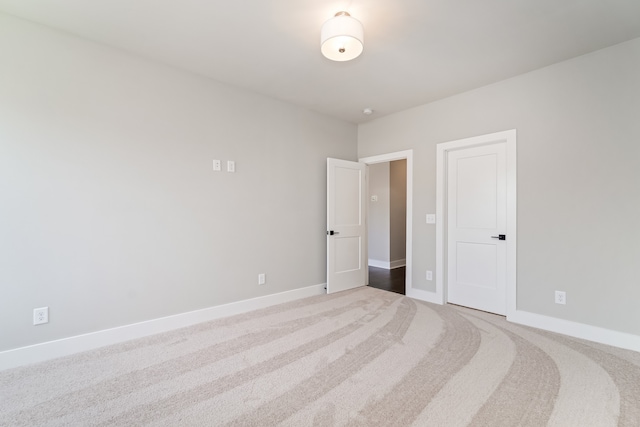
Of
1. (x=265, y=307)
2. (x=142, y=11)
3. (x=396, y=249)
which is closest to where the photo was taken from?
(x=142, y=11)

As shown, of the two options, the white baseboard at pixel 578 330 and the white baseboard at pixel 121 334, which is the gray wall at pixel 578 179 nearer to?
the white baseboard at pixel 578 330

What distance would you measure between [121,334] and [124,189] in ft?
4.36

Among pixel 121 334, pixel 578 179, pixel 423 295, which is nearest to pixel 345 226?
pixel 423 295

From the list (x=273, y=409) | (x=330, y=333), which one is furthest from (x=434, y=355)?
(x=273, y=409)

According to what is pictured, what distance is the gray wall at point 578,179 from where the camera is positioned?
2.48 metres

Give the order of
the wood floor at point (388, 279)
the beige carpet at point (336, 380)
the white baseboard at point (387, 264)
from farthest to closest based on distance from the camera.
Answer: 1. the white baseboard at point (387, 264)
2. the wood floor at point (388, 279)
3. the beige carpet at point (336, 380)

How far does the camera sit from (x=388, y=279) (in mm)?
5230

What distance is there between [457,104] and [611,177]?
5.57 feet

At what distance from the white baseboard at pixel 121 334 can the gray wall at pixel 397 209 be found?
3.36 meters

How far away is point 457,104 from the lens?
11.7 feet

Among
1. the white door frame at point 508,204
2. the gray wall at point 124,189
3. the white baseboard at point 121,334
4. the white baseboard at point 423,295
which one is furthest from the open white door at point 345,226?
the white door frame at point 508,204

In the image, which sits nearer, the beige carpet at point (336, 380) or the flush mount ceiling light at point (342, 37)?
the beige carpet at point (336, 380)

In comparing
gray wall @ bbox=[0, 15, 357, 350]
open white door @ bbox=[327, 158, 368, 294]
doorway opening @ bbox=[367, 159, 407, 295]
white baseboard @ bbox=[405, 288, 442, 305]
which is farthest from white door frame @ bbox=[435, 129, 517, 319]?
doorway opening @ bbox=[367, 159, 407, 295]

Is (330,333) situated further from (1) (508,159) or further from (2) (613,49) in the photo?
(2) (613,49)
